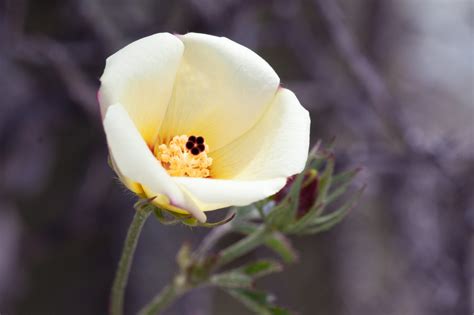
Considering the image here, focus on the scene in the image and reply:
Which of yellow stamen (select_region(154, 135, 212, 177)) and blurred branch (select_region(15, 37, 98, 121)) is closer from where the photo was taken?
yellow stamen (select_region(154, 135, 212, 177))

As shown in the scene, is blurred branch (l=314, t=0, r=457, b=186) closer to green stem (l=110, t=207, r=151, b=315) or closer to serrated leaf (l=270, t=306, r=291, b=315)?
serrated leaf (l=270, t=306, r=291, b=315)

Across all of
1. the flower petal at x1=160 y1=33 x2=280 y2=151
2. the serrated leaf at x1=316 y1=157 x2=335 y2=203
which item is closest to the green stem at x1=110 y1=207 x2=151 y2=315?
the flower petal at x1=160 y1=33 x2=280 y2=151

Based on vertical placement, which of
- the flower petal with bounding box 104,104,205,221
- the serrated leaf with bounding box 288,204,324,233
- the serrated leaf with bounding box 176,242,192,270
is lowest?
the serrated leaf with bounding box 176,242,192,270

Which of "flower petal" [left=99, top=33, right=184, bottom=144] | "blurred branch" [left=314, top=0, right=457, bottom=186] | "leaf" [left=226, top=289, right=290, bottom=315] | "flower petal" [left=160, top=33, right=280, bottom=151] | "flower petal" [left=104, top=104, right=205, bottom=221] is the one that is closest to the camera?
"flower petal" [left=104, top=104, right=205, bottom=221]

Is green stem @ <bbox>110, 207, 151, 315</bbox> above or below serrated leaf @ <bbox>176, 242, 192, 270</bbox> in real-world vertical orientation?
above

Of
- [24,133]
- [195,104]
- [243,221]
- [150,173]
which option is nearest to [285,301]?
[24,133]

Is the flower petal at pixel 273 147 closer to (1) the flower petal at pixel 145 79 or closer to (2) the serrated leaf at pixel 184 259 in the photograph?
(1) the flower petal at pixel 145 79

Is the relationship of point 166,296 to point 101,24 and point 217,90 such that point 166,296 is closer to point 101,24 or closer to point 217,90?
point 217,90
